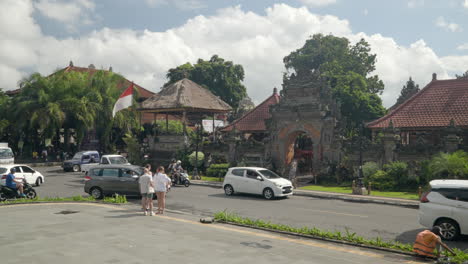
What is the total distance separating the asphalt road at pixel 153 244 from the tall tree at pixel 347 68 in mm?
30581

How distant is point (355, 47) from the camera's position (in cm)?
6325

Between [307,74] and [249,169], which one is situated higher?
[307,74]

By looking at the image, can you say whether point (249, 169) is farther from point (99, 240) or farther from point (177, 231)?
point (99, 240)

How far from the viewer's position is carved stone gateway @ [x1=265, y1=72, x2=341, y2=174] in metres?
27.2

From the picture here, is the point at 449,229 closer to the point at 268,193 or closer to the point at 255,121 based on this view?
the point at 268,193

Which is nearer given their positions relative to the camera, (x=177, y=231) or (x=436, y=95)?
(x=177, y=231)

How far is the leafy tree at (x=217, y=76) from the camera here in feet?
207

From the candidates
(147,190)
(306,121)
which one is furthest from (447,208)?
(306,121)

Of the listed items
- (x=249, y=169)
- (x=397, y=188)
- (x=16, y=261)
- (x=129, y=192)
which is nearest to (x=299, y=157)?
(x=397, y=188)

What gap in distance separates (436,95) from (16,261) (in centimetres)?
2819

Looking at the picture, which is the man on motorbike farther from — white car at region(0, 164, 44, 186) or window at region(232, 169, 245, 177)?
window at region(232, 169, 245, 177)

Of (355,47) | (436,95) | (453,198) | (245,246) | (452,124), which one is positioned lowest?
(245,246)

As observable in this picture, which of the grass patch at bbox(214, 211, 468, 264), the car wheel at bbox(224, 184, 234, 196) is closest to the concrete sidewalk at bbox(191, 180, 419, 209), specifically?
the car wheel at bbox(224, 184, 234, 196)

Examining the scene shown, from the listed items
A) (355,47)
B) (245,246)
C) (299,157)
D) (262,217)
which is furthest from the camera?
(355,47)
